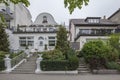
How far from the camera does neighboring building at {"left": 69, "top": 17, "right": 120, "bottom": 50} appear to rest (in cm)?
4169

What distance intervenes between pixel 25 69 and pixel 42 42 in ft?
63.5

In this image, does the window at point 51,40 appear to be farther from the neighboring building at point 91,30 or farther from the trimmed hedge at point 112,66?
the trimmed hedge at point 112,66

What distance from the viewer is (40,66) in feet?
84.0

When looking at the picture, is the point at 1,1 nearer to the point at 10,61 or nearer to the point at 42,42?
the point at 10,61

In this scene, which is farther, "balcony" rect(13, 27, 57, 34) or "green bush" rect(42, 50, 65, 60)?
"balcony" rect(13, 27, 57, 34)

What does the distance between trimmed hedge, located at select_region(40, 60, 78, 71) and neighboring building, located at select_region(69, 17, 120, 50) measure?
15.9 metres

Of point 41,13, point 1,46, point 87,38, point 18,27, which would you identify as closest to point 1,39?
point 1,46

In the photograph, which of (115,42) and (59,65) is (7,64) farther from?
(115,42)

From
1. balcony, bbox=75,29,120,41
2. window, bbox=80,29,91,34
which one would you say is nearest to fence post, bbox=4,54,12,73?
balcony, bbox=75,29,120,41

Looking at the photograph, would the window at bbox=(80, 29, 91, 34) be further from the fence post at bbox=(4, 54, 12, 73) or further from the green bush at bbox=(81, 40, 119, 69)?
the fence post at bbox=(4, 54, 12, 73)

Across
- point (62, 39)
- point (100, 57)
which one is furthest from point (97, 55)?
point (62, 39)

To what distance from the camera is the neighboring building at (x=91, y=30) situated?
137 feet

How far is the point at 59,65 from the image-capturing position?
82.9 feet

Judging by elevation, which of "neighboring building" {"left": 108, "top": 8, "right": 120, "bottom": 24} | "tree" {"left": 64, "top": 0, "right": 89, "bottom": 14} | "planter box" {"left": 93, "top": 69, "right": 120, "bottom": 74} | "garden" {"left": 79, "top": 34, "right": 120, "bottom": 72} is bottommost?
"planter box" {"left": 93, "top": 69, "right": 120, "bottom": 74}
